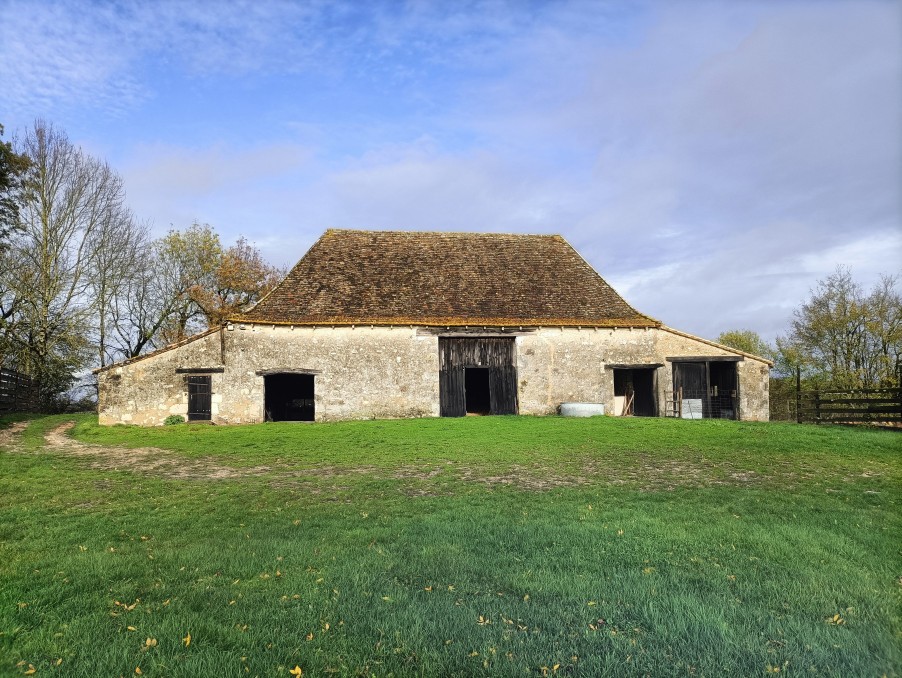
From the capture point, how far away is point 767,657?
11.0 feet

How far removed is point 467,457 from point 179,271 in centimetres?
3008

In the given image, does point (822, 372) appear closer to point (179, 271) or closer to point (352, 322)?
point (352, 322)

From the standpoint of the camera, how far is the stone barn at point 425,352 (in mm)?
20781

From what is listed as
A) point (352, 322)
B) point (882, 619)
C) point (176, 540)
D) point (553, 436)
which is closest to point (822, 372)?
point (553, 436)

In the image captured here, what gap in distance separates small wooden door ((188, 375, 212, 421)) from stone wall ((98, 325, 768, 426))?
23 centimetres

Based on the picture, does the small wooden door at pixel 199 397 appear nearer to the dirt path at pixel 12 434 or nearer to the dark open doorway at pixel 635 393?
the dirt path at pixel 12 434

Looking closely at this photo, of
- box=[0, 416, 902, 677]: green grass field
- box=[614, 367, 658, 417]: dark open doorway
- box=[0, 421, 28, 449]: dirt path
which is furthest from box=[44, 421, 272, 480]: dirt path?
box=[614, 367, 658, 417]: dark open doorway

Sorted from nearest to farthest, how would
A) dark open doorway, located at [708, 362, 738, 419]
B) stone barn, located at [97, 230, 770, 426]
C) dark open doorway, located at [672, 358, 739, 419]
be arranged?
stone barn, located at [97, 230, 770, 426] → dark open doorway, located at [672, 358, 739, 419] → dark open doorway, located at [708, 362, 738, 419]

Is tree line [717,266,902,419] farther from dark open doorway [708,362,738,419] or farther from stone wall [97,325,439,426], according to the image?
stone wall [97,325,439,426]

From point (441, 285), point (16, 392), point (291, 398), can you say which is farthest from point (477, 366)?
point (16, 392)

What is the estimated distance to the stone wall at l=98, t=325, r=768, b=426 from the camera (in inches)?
805

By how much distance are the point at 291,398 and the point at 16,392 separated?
11.9m

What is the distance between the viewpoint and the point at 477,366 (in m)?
22.6

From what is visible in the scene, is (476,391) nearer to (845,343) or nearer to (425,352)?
(425,352)
